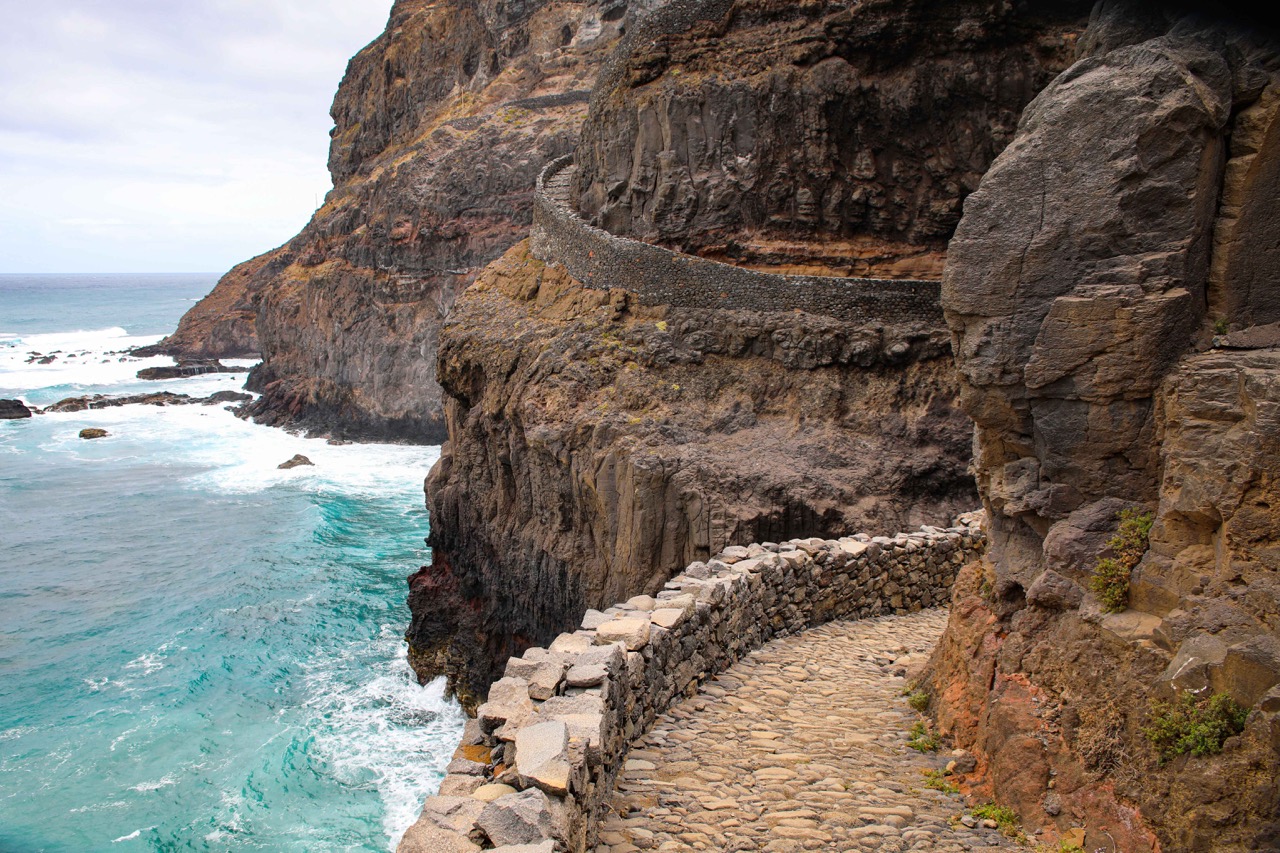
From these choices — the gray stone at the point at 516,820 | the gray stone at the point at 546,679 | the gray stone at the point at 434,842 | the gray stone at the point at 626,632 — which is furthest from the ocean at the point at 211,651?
the gray stone at the point at 516,820

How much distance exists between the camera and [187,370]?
74125 mm

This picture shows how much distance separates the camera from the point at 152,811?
17.5 metres

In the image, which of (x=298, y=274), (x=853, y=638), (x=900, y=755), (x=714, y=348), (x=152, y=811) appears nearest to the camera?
(x=900, y=755)

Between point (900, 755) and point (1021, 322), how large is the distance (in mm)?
3719

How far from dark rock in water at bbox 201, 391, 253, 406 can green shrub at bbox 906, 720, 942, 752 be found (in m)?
60.0

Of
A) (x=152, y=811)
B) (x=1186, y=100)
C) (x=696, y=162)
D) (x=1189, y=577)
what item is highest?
(x=696, y=162)

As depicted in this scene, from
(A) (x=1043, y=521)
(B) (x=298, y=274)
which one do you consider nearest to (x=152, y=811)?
(A) (x=1043, y=521)

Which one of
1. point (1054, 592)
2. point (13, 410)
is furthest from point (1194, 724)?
point (13, 410)

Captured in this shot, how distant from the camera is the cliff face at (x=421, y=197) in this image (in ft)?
153

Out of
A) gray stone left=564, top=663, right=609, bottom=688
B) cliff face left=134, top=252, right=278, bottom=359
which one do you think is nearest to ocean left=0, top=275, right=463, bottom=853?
gray stone left=564, top=663, right=609, bottom=688

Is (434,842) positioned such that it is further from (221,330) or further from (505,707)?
(221,330)

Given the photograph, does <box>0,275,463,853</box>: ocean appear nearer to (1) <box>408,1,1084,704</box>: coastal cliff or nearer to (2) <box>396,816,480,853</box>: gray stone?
(1) <box>408,1,1084,704</box>: coastal cliff

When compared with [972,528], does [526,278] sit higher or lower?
higher

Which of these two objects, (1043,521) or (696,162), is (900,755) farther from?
(696,162)
